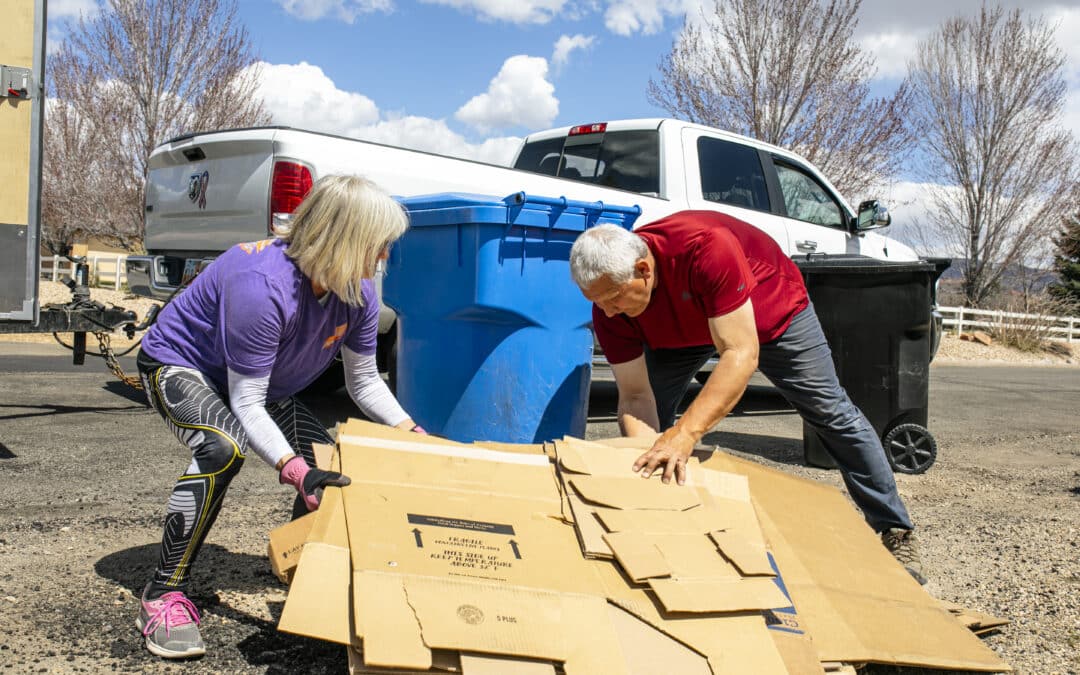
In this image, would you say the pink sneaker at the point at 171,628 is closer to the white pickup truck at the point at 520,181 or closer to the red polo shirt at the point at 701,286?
the red polo shirt at the point at 701,286

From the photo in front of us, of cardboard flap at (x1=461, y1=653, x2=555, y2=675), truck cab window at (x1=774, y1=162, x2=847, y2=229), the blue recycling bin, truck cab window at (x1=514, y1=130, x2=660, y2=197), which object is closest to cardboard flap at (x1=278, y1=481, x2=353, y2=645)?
cardboard flap at (x1=461, y1=653, x2=555, y2=675)

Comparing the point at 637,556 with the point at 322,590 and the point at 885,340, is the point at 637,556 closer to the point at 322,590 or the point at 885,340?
the point at 322,590

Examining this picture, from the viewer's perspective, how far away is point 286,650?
101 inches

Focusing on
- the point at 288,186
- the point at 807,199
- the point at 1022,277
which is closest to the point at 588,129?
the point at 807,199

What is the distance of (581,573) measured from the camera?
218cm

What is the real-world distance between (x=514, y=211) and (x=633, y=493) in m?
1.44

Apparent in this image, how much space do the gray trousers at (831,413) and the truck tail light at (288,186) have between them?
3.10 metres

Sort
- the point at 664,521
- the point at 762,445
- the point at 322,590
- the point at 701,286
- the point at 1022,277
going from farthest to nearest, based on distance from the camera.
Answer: the point at 1022,277 < the point at 762,445 < the point at 701,286 < the point at 664,521 < the point at 322,590

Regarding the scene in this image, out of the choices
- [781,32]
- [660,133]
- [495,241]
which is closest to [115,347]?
[660,133]

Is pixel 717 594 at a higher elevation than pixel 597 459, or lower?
lower

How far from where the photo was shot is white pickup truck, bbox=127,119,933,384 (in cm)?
538

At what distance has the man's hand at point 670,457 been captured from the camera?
2.66 meters

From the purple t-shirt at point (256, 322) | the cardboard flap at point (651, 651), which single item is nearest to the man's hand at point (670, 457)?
the cardboard flap at point (651, 651)

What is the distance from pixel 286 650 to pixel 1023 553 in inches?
118
